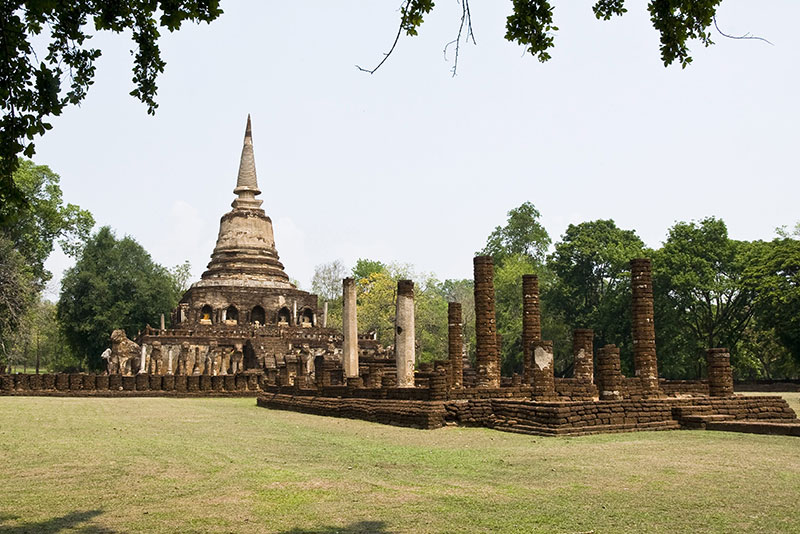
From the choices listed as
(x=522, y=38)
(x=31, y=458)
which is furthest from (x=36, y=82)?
(x=31, y=458)

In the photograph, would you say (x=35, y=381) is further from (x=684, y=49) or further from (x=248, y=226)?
(x=684, y=49)

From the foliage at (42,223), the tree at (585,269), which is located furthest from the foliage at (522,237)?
the foliage at (42,223)

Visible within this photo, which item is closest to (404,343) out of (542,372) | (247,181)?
(542,372)

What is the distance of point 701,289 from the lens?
36.6 m

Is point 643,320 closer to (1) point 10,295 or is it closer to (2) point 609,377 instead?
(2) point 609,377

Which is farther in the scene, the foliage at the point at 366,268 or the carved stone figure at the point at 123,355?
the foliage at the point at 366,268

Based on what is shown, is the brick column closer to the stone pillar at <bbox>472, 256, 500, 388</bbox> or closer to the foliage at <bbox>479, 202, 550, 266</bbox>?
the stone pillar at <bbox>472, 256, 500, 388</bbox>

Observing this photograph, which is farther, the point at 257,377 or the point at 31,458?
the point at 257,377

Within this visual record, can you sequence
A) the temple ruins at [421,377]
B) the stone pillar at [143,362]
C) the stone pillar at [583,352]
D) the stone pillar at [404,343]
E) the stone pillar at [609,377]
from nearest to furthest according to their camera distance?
1. the temple ruins at [421,377]
2. the stone pillar at [609,377]
3. the stone pillar at [404,343]
4. the stone pillar at [583,352]
5. the stone pillar at [143,362]

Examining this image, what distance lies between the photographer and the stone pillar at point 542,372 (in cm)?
1590

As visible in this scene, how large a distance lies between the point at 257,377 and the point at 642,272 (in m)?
14.2

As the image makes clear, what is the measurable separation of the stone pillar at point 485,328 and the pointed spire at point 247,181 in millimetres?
27761

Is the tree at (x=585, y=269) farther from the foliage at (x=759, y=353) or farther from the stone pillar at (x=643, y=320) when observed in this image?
the stone pillar at (x=643, y=320)

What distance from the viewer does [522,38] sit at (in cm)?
602
